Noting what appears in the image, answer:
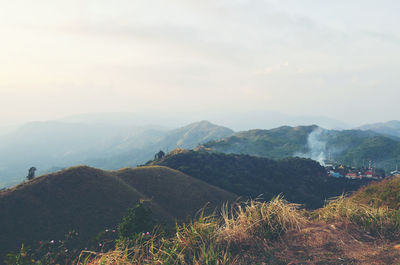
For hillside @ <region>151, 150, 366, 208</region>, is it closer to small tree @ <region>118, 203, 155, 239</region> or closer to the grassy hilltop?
small tree @ <region>118, 203, 155, 239</region>

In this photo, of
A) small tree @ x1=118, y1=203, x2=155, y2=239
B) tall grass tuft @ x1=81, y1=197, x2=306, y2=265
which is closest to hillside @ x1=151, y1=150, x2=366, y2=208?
small tree @ x1=118, y1=203, x2=155, y2=239

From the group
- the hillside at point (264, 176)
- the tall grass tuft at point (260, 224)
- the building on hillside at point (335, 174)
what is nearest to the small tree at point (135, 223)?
the tall grass tuft at point (260, 224)

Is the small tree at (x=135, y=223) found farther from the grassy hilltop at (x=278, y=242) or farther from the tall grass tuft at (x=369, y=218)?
the tall grass tuft at (x=369, y=218)

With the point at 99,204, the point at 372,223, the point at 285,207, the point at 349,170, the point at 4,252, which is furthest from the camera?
the point at 349,170

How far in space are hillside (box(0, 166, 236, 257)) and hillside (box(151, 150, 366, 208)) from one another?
46.8 feet

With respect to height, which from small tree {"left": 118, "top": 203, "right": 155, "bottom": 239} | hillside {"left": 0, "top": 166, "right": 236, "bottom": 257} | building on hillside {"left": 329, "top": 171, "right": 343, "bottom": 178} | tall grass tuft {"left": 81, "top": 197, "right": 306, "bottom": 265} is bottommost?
building on hillside {"left": 329, "top": 171, "right": 343, "bottom": 178}

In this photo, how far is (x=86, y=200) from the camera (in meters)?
58.6

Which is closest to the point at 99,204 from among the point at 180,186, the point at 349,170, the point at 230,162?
the point at 180,186

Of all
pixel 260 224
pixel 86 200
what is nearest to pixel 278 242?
pixel 260 224

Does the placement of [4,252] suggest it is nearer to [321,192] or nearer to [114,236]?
[114,236]

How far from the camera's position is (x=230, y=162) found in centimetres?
12344

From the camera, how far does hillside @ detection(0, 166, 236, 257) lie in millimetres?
47000

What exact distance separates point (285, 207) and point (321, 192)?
109046 millimetres

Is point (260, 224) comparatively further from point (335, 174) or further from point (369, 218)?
point (335, 174)
